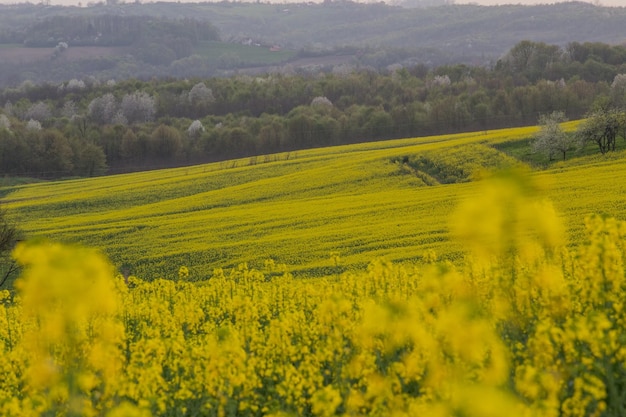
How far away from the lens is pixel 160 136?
9031cm

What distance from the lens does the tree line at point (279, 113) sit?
3354 inches

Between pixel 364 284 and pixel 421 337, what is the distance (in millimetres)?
6256

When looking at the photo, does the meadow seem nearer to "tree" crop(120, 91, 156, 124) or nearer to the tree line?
the tree line

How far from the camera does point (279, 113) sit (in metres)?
117

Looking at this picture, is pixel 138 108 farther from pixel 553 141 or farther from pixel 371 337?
pixel 371 337

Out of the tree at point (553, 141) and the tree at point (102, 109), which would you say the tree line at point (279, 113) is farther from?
the tree at point (553, 141)

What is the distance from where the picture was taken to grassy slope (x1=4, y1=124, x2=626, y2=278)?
104 ft

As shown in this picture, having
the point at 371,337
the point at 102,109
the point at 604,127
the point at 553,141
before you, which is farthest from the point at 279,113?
the point at 371,337

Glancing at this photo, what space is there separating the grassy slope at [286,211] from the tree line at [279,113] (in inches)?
869

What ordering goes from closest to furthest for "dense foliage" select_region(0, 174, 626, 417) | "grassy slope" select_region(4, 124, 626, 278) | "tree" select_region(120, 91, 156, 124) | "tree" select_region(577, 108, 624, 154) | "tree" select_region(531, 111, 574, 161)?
"dense foliage" select_region(0, 174, 626, 417), "grassy slope" select_region(4, 124, 626, 278), "tree" select_region(577, 108, 624, 154), "tree" select_region(531, 111, 574, 161), "tree" select_region(120, 91, 156, 124)

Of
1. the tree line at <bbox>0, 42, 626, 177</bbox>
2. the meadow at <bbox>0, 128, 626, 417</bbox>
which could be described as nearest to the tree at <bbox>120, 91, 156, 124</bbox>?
the tree line at <bbox>0, 42, 626, 177</bbox>

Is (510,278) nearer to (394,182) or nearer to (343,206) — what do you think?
(343,206)

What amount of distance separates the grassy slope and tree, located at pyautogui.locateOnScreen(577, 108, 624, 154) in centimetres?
310

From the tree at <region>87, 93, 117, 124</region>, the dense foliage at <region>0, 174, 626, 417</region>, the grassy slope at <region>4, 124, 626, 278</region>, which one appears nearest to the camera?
the dense foliage at <region>0, 174, 626, 417</region>
